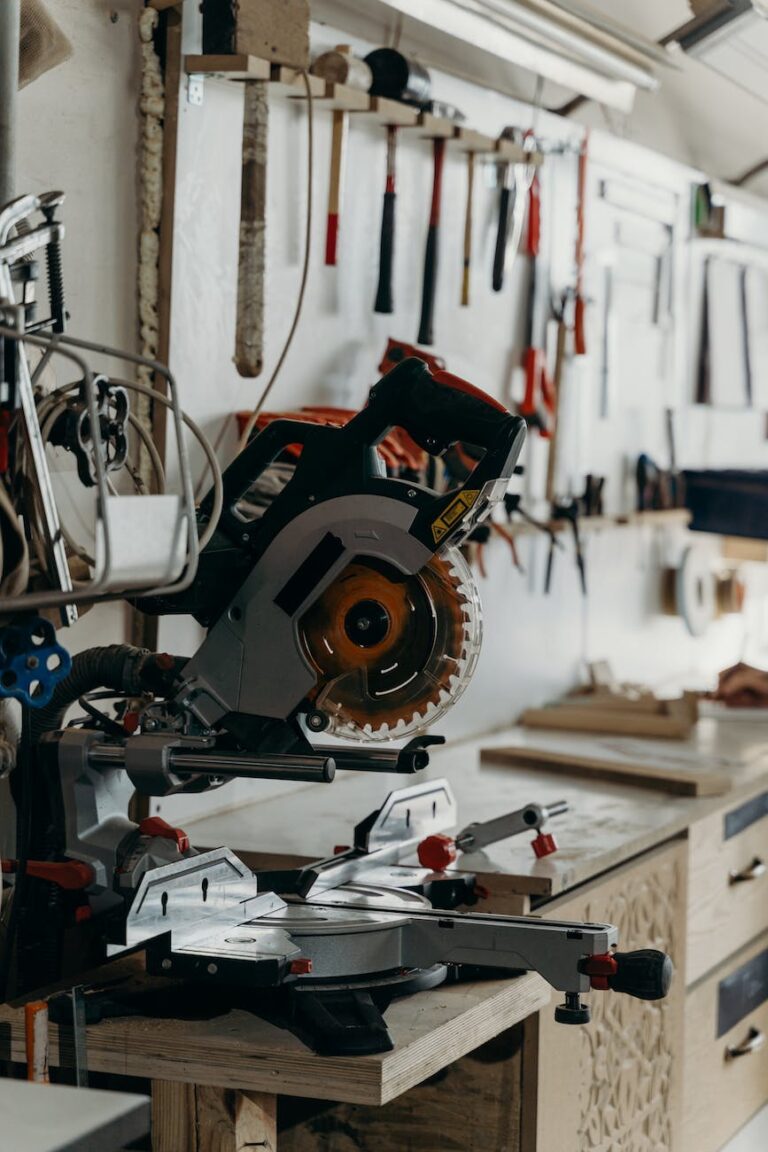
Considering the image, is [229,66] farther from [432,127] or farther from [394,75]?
[432,127]

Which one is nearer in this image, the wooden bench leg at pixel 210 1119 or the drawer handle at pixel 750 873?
the wooden bench leg at pixel 210 1119

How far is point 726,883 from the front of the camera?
Answer: 10.6 feet

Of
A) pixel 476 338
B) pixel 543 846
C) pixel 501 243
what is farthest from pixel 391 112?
pixel 543 846

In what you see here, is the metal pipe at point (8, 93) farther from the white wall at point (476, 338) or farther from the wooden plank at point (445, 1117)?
the wooden plank at point (445, 1117)

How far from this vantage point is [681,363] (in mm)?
4953

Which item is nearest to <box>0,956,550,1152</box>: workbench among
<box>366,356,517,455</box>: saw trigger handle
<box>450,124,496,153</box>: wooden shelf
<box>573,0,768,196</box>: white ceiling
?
<box>366,356,517,455</box>: saw trigger handle

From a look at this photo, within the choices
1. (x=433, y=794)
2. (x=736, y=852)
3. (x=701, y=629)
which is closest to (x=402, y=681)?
(x=433, y=794)

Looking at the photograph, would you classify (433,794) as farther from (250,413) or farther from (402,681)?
(250,413)

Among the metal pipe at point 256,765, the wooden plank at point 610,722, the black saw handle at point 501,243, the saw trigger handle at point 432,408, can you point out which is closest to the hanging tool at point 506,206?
the black saw handle at point 501,243

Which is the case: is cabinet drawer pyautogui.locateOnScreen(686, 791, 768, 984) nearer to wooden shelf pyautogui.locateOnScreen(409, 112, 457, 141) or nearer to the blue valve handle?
wooden shelf pyautogui.locateOnScreen(409, 112, 457, 141)

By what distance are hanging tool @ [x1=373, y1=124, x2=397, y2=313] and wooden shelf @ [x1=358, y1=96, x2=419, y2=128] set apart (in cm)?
5

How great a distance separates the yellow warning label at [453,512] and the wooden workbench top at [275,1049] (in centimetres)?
55

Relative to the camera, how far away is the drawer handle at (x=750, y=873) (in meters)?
3.28

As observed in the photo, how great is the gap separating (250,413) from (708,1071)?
1.57 m
